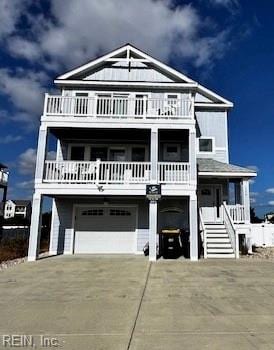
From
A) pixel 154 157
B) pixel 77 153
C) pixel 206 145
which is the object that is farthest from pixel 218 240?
pixel 77 153

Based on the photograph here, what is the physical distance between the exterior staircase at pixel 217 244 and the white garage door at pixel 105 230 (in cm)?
361

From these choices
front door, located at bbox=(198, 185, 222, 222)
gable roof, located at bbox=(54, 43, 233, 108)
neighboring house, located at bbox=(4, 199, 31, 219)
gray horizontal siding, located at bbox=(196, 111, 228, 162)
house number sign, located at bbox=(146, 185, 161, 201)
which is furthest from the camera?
neighboring house, located at bbox=(4, 199, 31, 219)

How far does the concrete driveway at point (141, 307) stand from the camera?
4371 mm

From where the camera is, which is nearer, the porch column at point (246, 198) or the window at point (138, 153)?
the porch column at point (246, 198)

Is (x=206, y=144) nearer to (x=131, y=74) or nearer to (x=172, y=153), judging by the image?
(x=172, y=153)

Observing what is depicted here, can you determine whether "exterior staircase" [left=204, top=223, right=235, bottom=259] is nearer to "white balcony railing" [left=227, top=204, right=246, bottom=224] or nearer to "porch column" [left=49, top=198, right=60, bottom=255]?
"white balcony railing" [left=227, top=204, right=246, bottom=224]

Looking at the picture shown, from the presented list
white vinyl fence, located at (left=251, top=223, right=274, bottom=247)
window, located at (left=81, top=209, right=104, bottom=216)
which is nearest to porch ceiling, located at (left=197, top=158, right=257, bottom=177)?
window, located at (left=81, top=209, right=104, bottom=216)

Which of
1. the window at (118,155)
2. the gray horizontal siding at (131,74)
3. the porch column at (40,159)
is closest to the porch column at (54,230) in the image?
the porch column at (40,159)

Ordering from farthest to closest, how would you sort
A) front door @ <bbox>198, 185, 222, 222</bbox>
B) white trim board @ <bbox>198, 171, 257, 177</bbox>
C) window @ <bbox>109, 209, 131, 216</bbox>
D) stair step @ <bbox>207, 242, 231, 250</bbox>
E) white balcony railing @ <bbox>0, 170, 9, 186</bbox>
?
white balcony railing @ <bbox>0, 170, 9, 186</bbox> → front door @ <bbox>198, 185, 222, 222</bbox> → window @ <bbox>109, 209, 131, 216</bbox> → white trim board @ <bbox>198, 171, 257, 177</bbox> → stair step @ <bbox>207, 242, 231, 250</bbox>

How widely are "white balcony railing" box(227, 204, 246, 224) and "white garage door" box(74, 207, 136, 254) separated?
15.2ft

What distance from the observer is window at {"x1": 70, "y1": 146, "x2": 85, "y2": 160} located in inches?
639

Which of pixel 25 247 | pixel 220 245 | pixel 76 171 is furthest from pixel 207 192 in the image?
pixel 25 247

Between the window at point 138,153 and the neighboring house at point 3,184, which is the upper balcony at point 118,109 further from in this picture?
the neighboring house at point 3,184

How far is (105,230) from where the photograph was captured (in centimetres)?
1571
